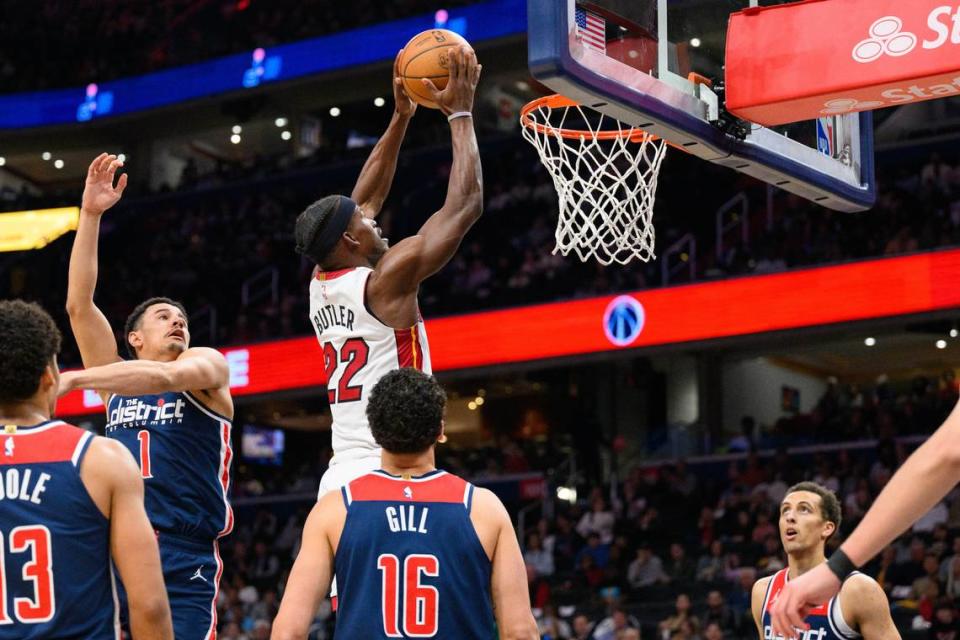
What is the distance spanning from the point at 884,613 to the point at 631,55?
259cm

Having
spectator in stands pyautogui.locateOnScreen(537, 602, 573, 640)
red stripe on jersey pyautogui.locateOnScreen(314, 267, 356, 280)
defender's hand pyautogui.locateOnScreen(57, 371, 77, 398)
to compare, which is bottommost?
spectator in stands pyautogui.locateOnScreen(537, 602, 573, 640)

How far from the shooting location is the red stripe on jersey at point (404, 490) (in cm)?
388

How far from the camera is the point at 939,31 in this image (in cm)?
599

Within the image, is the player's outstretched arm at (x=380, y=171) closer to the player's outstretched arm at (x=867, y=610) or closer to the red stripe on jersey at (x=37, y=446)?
the player's outstretched arm at (x=867, y=610)

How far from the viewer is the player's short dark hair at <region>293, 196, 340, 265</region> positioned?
5215 millimetres

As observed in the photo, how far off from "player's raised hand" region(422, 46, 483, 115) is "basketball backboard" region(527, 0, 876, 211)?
34 cm

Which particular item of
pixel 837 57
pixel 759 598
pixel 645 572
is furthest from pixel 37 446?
pixel 645 572

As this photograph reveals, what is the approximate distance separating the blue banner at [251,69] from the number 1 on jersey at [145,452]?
54.6 ft

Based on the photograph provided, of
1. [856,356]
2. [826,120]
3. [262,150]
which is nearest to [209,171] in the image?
[262,150]

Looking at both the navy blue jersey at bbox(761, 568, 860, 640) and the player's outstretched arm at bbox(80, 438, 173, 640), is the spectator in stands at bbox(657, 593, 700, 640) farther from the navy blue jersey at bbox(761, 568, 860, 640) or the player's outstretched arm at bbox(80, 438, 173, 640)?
the player's outstretched arm at bbox(80, 438, 173, 640)

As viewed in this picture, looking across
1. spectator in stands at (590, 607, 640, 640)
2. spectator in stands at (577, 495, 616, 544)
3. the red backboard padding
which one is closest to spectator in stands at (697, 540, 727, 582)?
spectator in stands at (590, 607, 640, 640)

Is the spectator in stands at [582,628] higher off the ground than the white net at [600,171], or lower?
lower

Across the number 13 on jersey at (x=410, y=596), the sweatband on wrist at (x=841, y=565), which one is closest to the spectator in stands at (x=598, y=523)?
the number 13 on jersey at (x=410, y=596)

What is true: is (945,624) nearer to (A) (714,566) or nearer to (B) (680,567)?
(A) (714,566)
